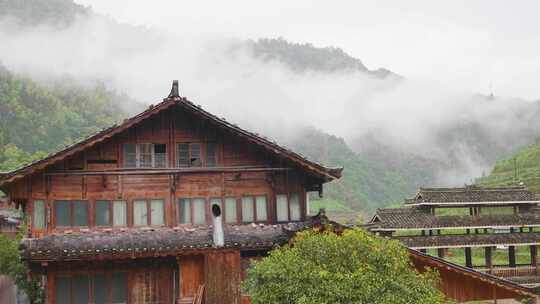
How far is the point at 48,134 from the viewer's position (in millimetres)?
108125

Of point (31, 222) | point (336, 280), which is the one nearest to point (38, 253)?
point (31, 222)

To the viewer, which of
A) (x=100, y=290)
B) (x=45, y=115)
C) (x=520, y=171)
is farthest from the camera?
(x=45, y=115)

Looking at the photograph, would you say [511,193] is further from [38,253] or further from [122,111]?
[122,111]

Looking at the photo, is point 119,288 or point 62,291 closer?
point 62,291

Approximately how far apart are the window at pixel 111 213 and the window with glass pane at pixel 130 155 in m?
1.57

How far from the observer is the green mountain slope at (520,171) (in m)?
80.8

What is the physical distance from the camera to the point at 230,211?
78.8ft

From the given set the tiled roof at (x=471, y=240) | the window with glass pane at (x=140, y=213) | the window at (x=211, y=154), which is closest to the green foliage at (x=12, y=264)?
the window with glass pane at (x=140, y=213)

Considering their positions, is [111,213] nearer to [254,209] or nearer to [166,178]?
[166,178]

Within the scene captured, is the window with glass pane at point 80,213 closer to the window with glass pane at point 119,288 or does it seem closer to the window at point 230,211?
the window with glass pane at point 119,288

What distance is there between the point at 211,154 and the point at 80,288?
7.38m

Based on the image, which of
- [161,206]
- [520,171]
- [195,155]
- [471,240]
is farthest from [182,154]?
[520,171]

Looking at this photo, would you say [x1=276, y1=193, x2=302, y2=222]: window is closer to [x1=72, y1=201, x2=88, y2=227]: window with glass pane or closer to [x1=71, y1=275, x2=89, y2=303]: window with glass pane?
[x1=72, y1=201, x2=88, y2=227]: window with glass pane

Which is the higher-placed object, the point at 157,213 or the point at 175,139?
the point at 175,139
